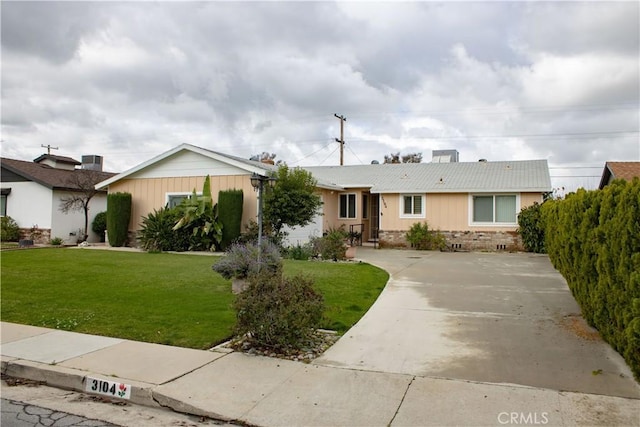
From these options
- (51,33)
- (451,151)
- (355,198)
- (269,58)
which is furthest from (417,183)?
(51,33)

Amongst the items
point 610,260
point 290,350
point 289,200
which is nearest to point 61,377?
point 290,350

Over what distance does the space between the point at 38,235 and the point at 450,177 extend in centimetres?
1978

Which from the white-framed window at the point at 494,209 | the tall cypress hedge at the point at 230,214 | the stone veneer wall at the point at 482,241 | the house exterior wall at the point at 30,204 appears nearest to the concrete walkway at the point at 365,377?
the tall cypress hedge at the point at 230,214

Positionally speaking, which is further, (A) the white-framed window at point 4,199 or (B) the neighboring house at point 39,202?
(A) the white-framed window at point 4,199

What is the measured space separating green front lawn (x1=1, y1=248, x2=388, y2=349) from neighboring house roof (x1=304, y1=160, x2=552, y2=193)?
9.22 metres

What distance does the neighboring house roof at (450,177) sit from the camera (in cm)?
2069

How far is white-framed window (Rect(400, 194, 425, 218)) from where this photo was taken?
72.6 feet

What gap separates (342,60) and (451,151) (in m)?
15.1

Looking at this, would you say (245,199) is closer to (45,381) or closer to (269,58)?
(269,58)

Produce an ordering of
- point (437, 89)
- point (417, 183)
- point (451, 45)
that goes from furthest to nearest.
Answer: point (417, 183)
point (437, 89)
point (451, 45)

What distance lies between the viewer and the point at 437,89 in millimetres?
17766

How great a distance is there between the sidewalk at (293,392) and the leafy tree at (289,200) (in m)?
10.3

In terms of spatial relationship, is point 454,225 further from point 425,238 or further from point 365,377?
point 365,377

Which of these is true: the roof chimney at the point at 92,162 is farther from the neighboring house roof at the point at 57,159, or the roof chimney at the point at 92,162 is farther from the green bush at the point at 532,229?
the green bush at the point at 532,229
